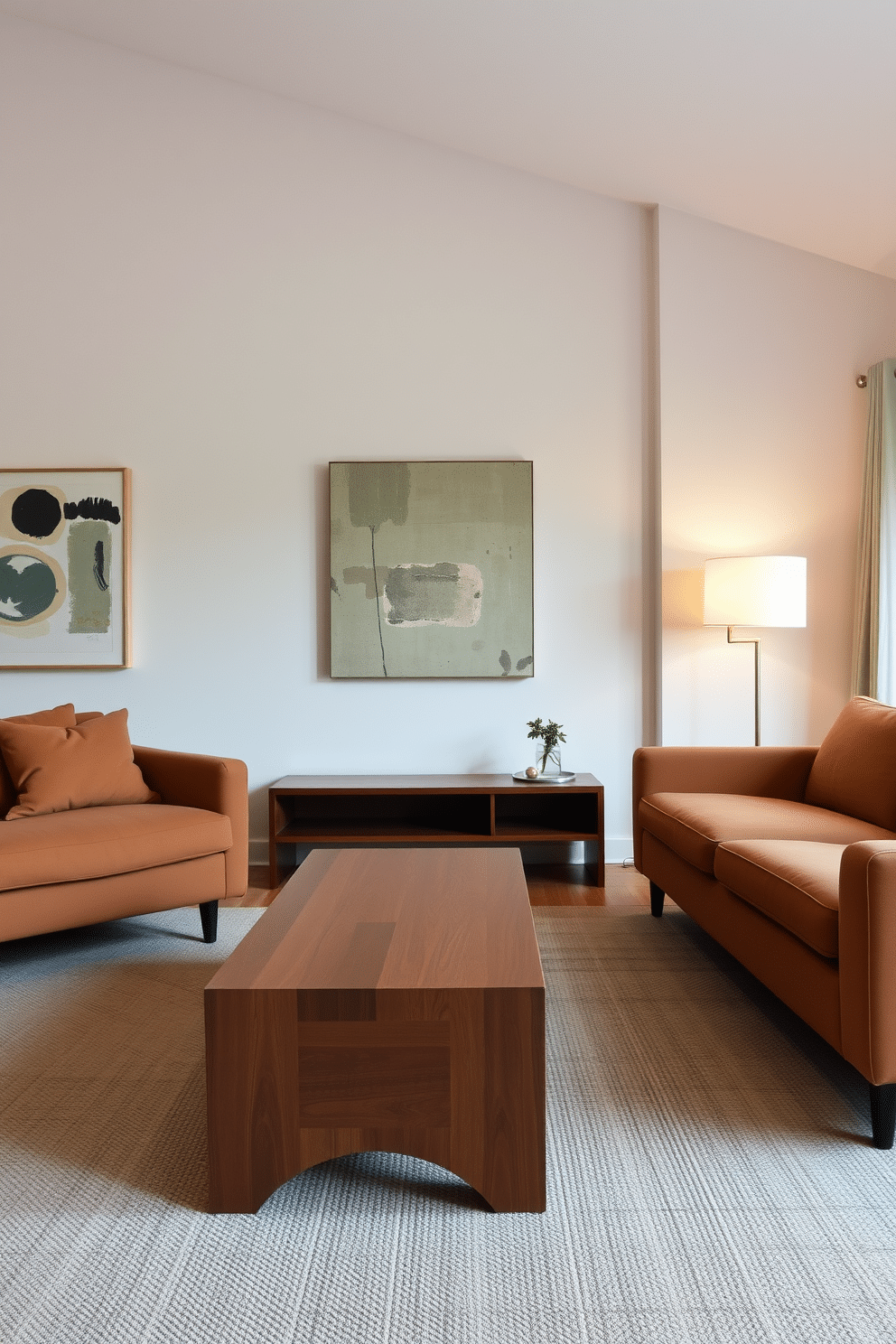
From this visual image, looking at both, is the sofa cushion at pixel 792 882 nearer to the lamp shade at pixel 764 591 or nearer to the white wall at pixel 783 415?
the lamp shade at pixel 764 591

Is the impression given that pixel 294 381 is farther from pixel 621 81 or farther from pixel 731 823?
pixel 731 823

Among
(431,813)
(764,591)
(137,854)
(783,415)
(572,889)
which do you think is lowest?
(572,889)

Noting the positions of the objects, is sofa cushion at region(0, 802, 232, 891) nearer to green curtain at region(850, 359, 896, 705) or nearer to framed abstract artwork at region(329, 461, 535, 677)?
framed abstract artwork at region(329, 461, 535, 677)

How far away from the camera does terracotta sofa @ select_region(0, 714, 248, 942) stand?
290cm

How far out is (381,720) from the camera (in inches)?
174

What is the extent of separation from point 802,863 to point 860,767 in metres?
0.89

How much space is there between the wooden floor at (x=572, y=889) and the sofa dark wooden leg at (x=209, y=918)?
53cm

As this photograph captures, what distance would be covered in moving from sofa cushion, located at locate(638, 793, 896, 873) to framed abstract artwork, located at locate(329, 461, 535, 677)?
3.99 ft

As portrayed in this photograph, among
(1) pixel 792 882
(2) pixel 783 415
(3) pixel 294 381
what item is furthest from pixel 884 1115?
(3) pixel 294 381

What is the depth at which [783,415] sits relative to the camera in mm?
4387

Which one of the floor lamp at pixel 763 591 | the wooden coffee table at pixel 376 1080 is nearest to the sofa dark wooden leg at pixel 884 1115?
the wooden coffee table at pixel 376 1080

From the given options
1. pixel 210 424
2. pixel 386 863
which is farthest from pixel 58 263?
pixel 386 863

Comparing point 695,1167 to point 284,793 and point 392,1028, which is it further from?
point 284,793

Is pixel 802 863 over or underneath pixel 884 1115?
over
